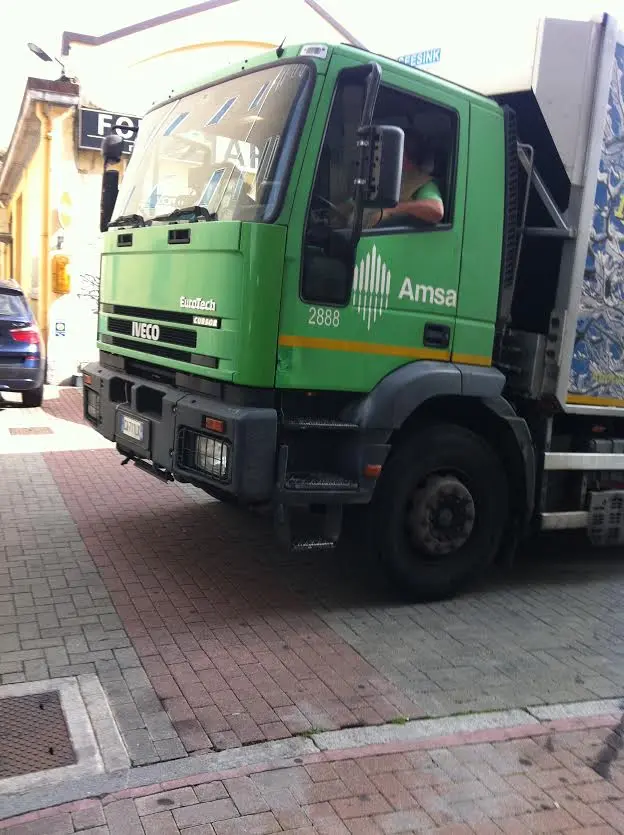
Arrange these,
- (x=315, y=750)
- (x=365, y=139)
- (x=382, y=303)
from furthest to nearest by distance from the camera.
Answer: (x=382, y=303) < (x=365, y=139) < (x=315, y=750)

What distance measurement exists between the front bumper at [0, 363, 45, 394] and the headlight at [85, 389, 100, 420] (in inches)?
215

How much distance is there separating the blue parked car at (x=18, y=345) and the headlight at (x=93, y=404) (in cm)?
548

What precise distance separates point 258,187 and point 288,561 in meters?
2.64

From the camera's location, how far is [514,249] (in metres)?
5.30

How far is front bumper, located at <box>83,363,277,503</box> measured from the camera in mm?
4340

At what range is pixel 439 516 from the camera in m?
5.10

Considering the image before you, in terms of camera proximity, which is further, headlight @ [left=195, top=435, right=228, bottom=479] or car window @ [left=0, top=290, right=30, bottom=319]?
car window @ [left=0, top=290, right=30, bottom=319]

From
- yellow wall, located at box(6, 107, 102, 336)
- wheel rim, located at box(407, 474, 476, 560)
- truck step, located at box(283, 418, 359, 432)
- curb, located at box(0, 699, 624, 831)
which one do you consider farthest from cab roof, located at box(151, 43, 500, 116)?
yellow wall, located at box(6, 107, 102, 336)

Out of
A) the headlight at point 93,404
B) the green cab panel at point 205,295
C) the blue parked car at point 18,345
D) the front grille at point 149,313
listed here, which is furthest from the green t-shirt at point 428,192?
the blue parked car at point 18,345

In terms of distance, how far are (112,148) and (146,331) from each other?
168 centimetres

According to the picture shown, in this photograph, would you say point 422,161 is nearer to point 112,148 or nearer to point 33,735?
point 112,148

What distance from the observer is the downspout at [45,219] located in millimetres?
13555

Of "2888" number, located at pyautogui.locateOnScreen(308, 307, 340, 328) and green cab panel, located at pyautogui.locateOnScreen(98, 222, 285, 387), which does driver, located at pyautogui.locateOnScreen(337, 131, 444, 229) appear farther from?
green cab panel, located at pyautogui.locateOnScreen(98, 222, 285, 387)

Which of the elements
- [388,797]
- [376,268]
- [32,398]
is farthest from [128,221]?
[32,398]
